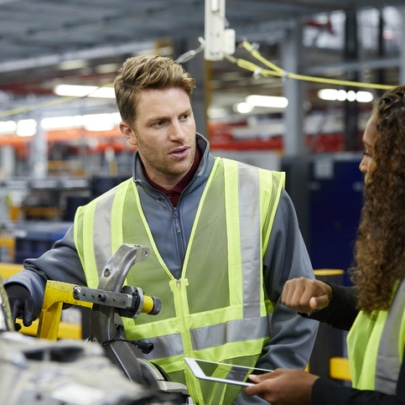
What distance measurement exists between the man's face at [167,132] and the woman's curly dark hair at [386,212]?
0.85 m

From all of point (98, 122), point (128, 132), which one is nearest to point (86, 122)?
point (98, 122)

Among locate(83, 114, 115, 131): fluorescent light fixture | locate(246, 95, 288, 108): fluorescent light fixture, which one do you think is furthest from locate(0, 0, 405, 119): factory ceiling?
locate(83, 114, 115, 131): fluorescent light fixture

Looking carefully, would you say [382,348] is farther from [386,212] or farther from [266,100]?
[266,100]

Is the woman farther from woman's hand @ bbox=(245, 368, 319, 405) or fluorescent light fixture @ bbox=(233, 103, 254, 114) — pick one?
fluorescent light fixture @ bbox=(233, 103, 254, 114)

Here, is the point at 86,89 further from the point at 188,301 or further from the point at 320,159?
the point at 188,301

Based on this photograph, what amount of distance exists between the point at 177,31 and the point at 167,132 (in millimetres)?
7899

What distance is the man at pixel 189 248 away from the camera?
2.59 m

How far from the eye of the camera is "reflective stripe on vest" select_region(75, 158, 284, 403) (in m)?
2.59

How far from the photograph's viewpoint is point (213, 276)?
2.63 meters

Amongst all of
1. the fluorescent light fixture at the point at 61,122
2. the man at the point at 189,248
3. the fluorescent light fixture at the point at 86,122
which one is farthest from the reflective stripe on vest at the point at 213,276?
the fluorescent light fixture at the point at 61,122

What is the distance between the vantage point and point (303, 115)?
10.7 metres

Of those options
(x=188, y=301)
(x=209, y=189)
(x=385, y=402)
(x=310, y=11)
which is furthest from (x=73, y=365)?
(x=310, y=11)

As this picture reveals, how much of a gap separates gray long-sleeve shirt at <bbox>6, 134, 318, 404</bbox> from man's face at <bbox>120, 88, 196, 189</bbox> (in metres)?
0.06

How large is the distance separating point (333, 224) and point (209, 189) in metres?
7.61
